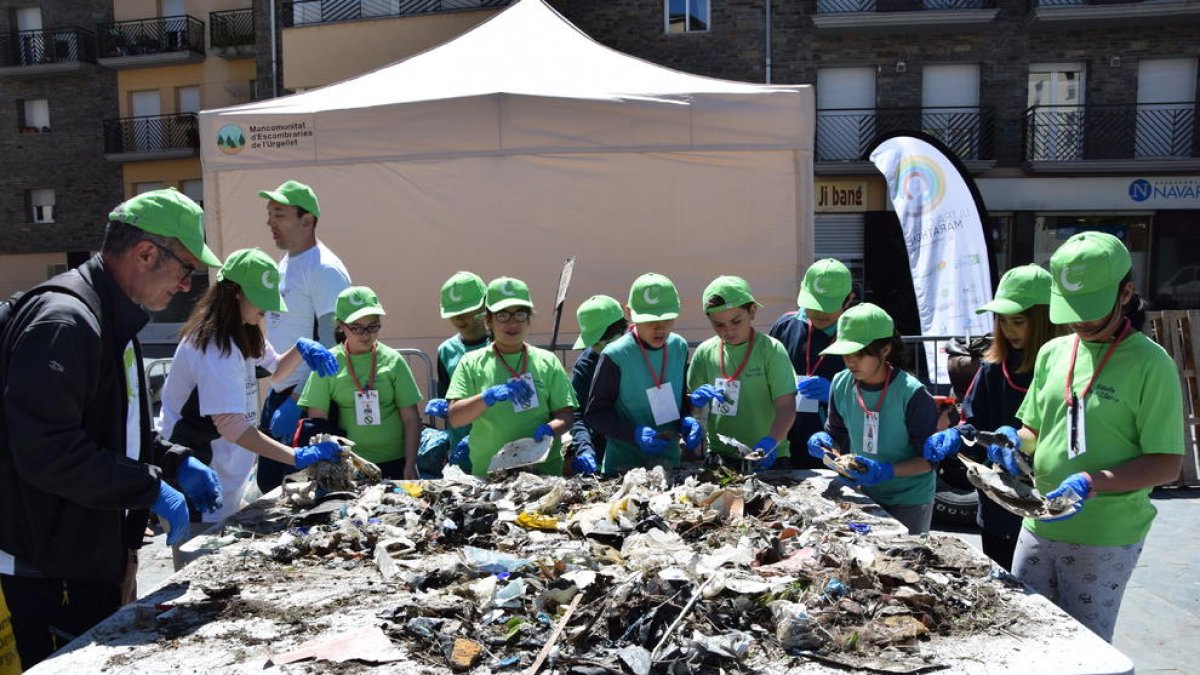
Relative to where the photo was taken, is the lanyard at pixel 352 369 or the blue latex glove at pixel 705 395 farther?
Result: the lanyard at pixel 352 369

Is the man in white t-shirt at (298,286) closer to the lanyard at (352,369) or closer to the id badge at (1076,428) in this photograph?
the lanyard at (352,369)

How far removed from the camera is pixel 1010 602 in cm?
215

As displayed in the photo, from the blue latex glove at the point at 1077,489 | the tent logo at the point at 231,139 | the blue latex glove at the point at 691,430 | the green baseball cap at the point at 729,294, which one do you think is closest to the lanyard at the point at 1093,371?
the blue latex glove at the point at 1077,489

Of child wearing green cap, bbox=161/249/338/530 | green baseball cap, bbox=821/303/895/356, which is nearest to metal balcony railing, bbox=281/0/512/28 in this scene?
child wearing green cap, bbox=161/249/338/530

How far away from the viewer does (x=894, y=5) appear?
1852 centimetres

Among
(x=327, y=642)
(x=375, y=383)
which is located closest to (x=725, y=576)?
(x=327, y=642)

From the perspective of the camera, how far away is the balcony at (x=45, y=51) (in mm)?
25312

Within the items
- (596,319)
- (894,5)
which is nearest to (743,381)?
(596,319)

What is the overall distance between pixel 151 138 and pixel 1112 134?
2517cm

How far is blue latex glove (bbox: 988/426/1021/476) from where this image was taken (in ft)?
8.45

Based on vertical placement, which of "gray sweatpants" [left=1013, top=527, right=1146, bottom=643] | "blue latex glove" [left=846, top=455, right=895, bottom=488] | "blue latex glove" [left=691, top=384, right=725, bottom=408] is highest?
"blue latex glove" [left=691, top=384, right=725, bottom=408]

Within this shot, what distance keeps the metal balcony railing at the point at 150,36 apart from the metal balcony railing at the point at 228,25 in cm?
56

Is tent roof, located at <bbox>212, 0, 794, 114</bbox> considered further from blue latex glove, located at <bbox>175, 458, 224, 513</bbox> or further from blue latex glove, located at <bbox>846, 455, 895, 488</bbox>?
blue latex glove, located at <bbox>175, 458, 224, 513</bbox>

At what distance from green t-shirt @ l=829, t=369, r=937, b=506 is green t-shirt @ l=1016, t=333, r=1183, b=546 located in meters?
0.55
